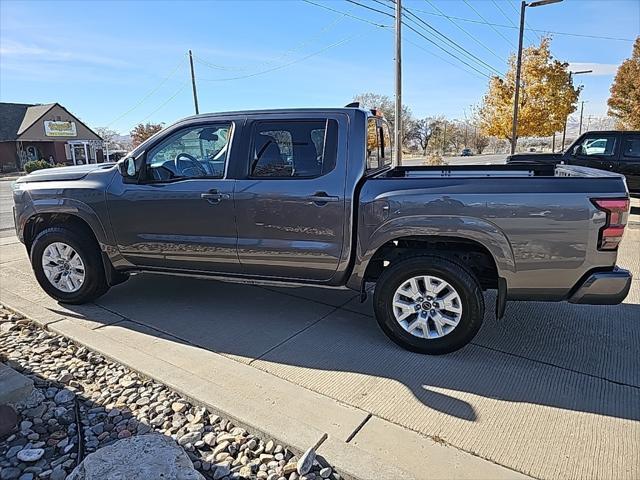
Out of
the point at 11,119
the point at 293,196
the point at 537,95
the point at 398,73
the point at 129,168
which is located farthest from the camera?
the point at 11,119

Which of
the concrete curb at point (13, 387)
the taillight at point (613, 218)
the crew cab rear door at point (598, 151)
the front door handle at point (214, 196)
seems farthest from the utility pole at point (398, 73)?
the concrete curb at point (13, 387)

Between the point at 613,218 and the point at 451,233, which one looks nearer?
the point at 613,218

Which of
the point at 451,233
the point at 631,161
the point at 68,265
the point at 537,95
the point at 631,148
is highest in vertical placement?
the point at 537,95

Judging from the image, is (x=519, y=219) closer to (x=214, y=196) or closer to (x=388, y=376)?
(x=388, y=376)

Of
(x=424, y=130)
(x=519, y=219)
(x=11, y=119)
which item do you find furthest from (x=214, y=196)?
(x=424, y=130)

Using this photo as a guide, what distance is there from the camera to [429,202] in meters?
3.48

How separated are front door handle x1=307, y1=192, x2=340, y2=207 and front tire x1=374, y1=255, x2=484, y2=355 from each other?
0.74 metres

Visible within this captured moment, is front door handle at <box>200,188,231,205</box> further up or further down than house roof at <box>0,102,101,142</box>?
further down

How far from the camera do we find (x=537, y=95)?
65.7ft

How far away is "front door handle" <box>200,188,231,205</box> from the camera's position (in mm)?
4086

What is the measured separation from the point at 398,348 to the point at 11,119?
51771mm

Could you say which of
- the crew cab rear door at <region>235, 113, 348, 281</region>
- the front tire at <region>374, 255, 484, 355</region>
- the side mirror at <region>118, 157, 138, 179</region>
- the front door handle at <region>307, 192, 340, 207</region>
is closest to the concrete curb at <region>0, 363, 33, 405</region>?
the crew cab rear door at <region>235, 113, 348, 281</region>

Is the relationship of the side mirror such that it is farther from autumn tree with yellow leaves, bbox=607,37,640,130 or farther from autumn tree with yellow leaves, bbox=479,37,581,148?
autumn tree with yellow leaves, bbox=607,37,640,130

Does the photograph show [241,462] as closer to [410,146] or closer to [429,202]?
[429,202]
